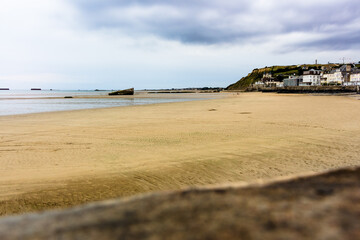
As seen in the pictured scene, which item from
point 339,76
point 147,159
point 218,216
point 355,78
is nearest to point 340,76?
point 339,76

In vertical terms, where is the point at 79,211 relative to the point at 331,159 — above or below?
above

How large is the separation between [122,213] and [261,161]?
5.39 m

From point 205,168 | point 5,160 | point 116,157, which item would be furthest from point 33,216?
point 5,160

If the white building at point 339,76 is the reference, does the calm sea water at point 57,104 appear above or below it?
below

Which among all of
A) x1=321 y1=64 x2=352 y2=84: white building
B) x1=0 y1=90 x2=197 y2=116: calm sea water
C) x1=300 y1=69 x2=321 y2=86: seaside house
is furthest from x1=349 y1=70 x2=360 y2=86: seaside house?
x1=0 y1=90 x2=197 y2=116: calm sea water

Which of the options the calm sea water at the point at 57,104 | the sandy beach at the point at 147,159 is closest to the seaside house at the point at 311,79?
the calm sea water at the point at 57,104

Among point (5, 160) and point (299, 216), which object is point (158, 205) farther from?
point (5, 160)

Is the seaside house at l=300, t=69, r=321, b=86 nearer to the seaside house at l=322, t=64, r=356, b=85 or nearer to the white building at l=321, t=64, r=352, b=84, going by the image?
the white building at l=321, t=64, r=352, b=84

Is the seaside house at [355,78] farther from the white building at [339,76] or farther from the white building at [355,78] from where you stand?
the white building at [339,76]

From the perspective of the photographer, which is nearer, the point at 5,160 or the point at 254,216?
the point at 254,216

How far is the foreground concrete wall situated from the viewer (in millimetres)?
1149

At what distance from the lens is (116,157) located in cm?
655

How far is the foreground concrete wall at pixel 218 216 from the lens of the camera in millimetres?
1149

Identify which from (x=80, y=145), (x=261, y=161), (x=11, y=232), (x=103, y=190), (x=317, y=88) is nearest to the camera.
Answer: (x=11, y=232)
